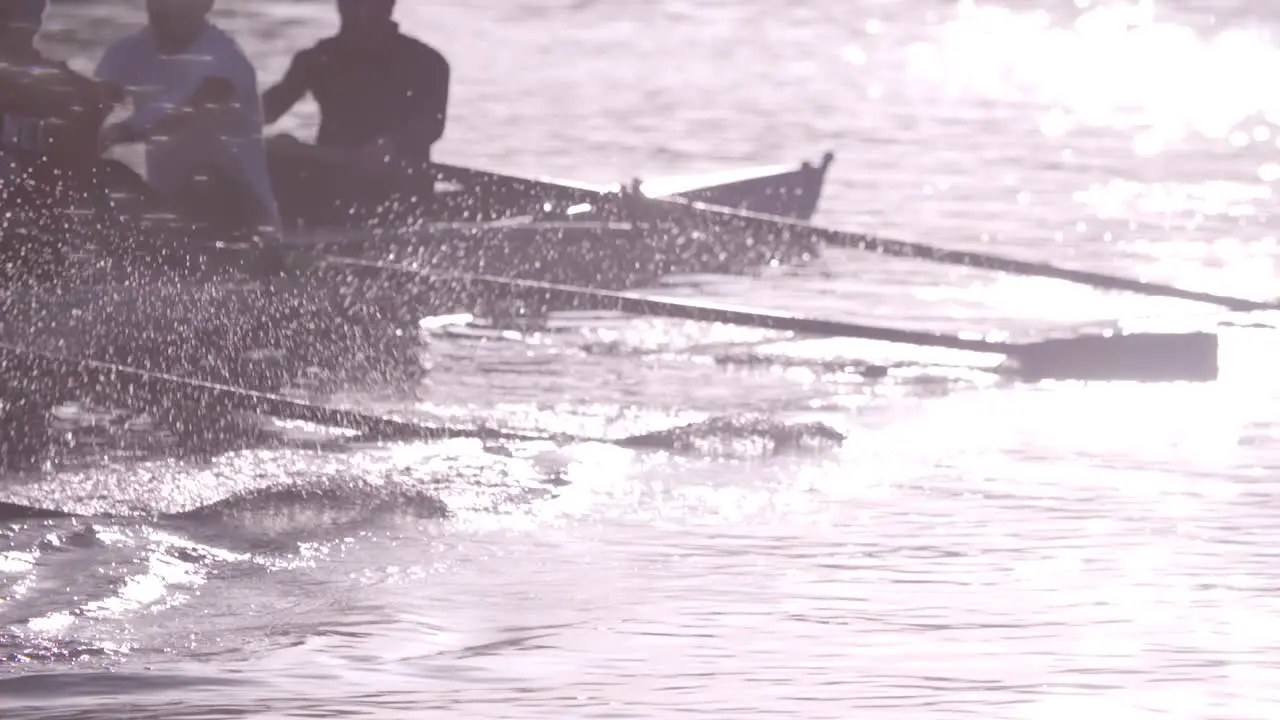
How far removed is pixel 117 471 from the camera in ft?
26.8

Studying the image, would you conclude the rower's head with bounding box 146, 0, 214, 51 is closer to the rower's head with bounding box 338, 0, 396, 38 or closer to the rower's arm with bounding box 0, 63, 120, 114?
the rower's arm with bounding box 0, 63, 120, 114

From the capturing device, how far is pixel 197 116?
9891 millimetres

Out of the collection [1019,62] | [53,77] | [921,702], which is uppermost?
[1019,62]

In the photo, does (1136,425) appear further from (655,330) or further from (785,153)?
(785,153)

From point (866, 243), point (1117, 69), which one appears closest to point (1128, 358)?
point (866, 243)

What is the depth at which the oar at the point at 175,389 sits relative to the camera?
8109 millimetres

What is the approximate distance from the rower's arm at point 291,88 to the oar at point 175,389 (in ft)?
11.9

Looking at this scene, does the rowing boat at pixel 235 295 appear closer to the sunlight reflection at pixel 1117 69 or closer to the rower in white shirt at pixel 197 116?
the rower in white shirt at pixel 197 116

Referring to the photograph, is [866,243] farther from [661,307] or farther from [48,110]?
[48,110]

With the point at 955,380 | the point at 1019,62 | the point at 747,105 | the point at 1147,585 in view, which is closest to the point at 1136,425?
the point at 955,380

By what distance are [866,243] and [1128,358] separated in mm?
1783

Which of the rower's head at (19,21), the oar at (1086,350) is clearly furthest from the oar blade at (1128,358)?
the rower's head at (19,21)

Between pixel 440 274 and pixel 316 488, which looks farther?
pixel 440 274

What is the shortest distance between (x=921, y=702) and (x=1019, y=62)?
3395cm
